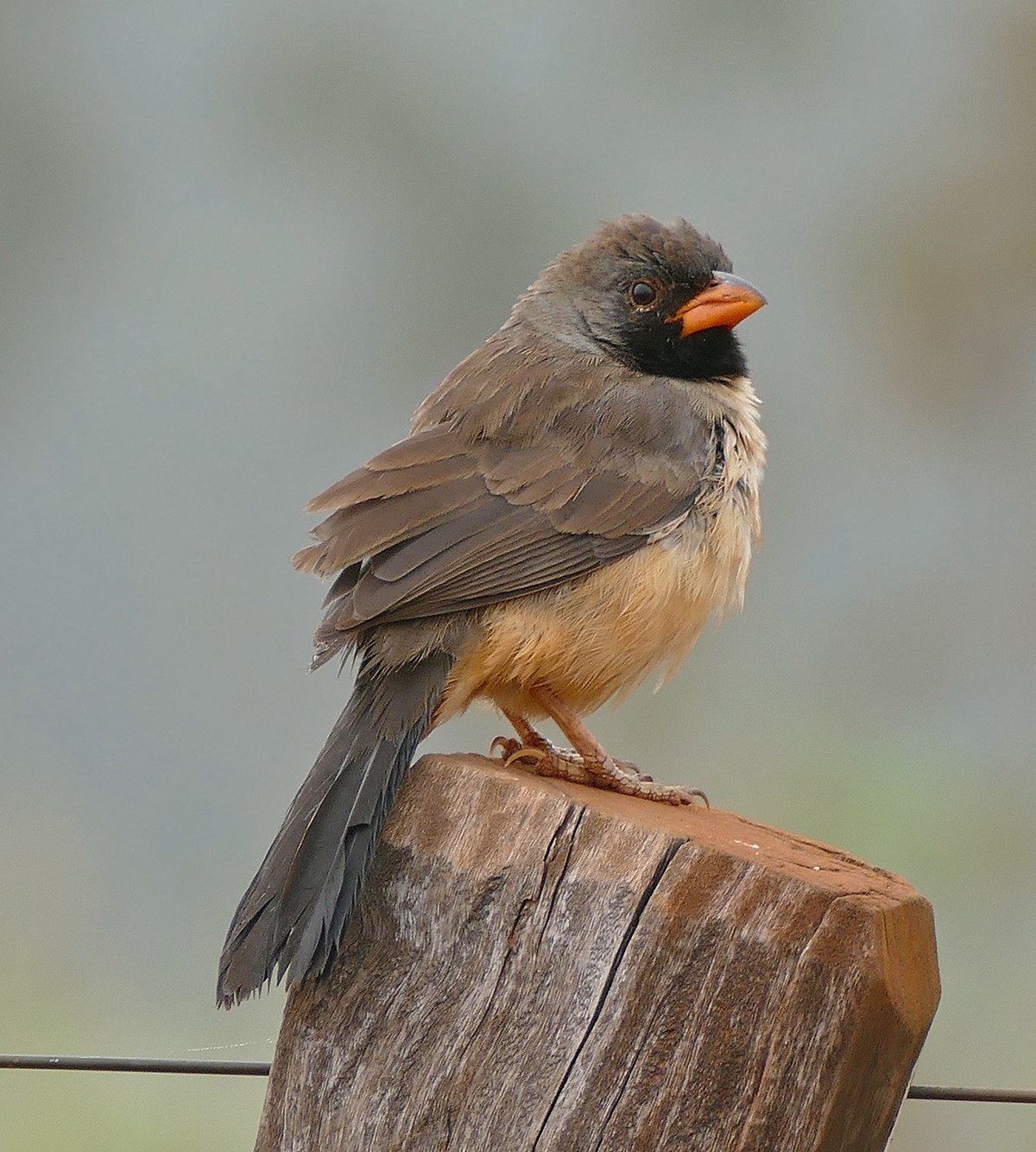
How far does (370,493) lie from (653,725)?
251 centimetres

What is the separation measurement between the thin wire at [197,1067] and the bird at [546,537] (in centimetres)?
27

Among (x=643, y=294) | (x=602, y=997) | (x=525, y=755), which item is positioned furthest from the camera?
(x=643, y=294)

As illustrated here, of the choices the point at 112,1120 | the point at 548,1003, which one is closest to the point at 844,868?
the point at 548,1003

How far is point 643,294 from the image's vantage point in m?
3.70

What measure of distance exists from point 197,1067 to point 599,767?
935 mm

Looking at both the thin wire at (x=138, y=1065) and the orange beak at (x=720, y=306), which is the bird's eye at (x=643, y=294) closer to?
the orange beak at (x=720, y=306)

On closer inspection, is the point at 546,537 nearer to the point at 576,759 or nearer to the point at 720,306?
the point at 576,759

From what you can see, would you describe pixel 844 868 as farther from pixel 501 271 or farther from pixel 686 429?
pixel 501 271

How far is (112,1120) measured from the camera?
13.4ft

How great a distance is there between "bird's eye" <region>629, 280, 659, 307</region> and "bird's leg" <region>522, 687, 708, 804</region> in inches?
Answer: 41.3

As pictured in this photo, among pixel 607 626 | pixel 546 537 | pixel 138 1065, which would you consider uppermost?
pixel 546 537

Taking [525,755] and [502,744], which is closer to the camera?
[525,755]

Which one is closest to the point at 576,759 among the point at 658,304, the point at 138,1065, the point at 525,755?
the point at 525,755

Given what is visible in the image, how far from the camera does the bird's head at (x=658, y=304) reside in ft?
11.9
